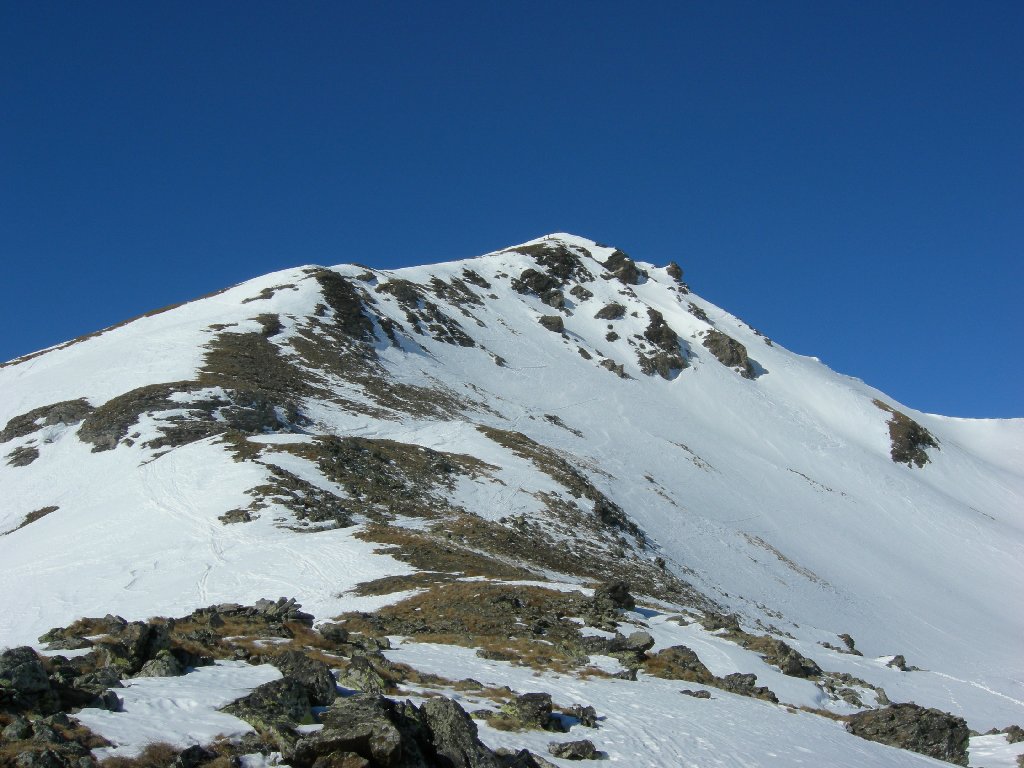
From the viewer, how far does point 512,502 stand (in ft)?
141

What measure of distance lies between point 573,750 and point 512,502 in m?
30.2

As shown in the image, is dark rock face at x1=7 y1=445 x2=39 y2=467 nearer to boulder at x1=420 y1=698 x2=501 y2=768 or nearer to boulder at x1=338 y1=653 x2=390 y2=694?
boulder at x1=338 y1=653 x2=390 y2=694

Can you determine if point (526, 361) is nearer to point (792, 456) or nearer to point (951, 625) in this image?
point (792, 456)

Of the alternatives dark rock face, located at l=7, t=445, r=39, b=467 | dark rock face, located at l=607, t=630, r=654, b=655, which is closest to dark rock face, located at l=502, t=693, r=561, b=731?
dark rock face, located at l=607, t=630, r=654, b=655

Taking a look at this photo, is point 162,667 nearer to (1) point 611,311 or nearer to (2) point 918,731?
(2) point 918,731

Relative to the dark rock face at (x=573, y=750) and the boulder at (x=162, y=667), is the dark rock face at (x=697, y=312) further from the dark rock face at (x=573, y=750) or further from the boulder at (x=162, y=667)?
the boulder at (x=162, y=667)

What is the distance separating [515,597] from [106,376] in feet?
158

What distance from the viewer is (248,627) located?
744 inches

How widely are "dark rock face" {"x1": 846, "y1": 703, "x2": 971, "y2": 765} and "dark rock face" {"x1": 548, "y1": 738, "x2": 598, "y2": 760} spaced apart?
384 inches

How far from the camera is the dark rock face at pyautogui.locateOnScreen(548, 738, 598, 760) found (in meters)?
12.9

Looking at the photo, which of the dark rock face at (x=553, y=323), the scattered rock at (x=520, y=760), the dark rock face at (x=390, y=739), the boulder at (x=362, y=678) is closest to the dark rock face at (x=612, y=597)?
the boulder at (x=362, y=678)

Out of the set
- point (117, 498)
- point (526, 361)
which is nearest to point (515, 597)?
point (117, 498)

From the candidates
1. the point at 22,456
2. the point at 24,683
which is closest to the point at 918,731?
the point at 24,683

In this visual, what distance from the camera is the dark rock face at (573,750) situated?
1285 cm
